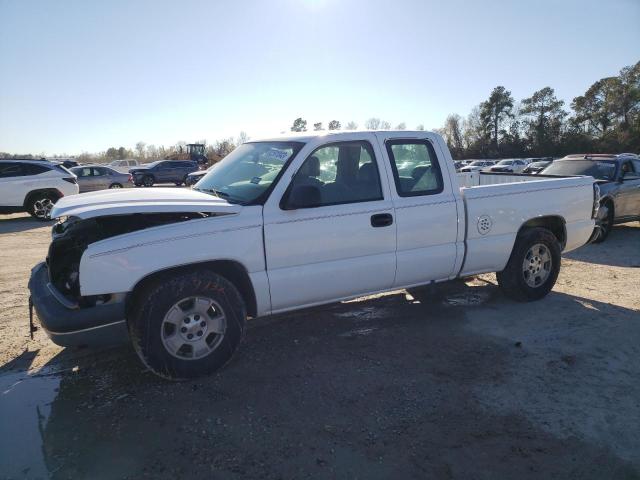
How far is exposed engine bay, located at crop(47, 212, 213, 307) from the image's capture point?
12.0 ft

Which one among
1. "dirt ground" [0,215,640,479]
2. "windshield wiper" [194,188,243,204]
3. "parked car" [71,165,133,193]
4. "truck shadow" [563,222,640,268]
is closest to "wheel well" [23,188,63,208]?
"parked car" [71,165,133,193]

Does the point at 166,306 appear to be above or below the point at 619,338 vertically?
above

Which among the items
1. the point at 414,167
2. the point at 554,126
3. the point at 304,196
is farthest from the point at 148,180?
the point at 554,126

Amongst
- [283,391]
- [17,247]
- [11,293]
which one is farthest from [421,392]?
[17,247]

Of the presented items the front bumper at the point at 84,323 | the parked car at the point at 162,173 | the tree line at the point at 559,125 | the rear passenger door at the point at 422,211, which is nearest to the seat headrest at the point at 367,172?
the rear passenger door at the point at 422,211

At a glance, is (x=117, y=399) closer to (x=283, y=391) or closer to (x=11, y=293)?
(x=283, y=391)

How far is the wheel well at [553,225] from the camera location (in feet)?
17.8

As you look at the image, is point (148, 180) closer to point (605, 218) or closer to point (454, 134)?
point (605, 218)

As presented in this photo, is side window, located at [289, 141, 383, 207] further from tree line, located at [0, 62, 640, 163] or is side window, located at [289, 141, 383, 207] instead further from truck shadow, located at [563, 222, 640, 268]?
tree line, located at [0, 62, 640, 163]

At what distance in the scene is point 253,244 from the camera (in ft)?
12.3

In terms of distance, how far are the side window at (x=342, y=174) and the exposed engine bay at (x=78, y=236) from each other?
0.99m

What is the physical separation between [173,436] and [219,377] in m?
0.78

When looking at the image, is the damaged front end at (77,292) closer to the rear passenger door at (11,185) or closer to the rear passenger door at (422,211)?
the rear passenger door at (422,211)

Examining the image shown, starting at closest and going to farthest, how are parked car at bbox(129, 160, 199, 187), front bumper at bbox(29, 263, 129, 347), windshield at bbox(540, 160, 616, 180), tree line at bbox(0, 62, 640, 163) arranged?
front bumper at bbox(29, 263, 129, 347) → windshield at bbox(540, 160, 616, 180) → parked car at bbox(129, 160, 199, 187) → tree line at bbox(0, 62, 640, 163)
